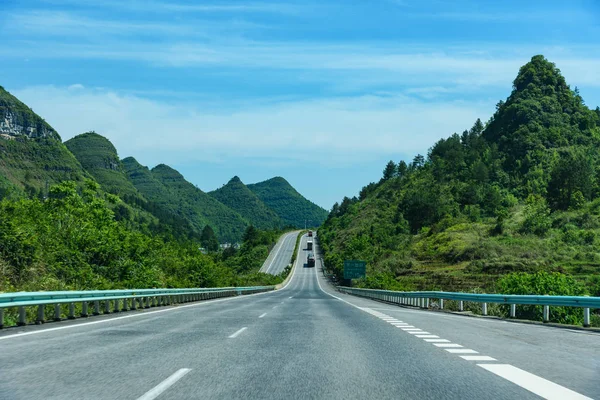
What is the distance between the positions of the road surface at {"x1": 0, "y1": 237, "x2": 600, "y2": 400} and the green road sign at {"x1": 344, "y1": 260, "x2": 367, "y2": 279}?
→ 8914cm

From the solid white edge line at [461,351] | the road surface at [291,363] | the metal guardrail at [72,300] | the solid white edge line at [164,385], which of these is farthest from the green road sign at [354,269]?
the solid white edge line at [164,385]

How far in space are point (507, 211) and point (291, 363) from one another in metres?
143

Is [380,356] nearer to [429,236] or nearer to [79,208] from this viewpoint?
[79,208]

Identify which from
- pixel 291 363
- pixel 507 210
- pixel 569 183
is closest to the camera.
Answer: pixel 291 363

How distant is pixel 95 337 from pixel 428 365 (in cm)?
706

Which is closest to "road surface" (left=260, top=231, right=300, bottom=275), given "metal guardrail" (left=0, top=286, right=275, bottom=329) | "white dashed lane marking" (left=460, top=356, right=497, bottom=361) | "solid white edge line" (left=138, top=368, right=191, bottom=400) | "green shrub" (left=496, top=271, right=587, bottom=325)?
"green shrub" (left=496, top=271, right=587, bottom=325)

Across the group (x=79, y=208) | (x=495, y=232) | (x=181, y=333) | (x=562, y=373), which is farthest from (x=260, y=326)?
(x=495, y=232)

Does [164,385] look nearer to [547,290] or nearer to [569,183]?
[547,290]

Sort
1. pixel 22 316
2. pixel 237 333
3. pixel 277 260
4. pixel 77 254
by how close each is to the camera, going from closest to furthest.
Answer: pixel 237 333 → pixel 22 316 → pixel 77 254 → pixel 277 260

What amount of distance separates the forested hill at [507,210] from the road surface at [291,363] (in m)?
63.6

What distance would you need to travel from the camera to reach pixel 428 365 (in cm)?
952

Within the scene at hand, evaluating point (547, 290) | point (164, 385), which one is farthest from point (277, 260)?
point (164, 385)

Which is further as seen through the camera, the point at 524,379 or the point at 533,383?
the point at 524,379

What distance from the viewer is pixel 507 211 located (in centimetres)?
14425
